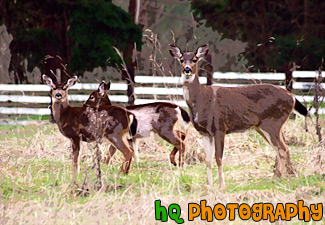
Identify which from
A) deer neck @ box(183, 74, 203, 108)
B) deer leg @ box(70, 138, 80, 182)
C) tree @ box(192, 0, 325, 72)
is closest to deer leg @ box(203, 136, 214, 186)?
deer neck @ box(183, 74, 203, 108)

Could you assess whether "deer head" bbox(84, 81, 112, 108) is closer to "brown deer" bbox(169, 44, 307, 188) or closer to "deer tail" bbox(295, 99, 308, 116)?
"brown deer" bbox(169, 44, 307, 188)

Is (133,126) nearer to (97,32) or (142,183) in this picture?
(142,183)

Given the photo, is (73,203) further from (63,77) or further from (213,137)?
(63,77)

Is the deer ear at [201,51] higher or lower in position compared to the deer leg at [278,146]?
higher

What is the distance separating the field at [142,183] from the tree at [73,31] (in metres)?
4.56

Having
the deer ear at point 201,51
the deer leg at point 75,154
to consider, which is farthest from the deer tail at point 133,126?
the deer ear at point 201,51

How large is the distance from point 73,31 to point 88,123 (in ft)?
23.4

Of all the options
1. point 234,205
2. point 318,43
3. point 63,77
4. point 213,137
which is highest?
point 318,43

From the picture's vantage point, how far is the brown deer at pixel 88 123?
8.18m

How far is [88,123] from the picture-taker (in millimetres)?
8320

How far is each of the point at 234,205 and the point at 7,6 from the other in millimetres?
11112

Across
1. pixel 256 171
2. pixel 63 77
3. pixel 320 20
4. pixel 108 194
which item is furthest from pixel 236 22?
pixel 108 194

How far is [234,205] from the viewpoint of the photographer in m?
6.43

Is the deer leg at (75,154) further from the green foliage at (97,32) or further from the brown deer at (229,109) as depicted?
the green foliage at (97,32)
